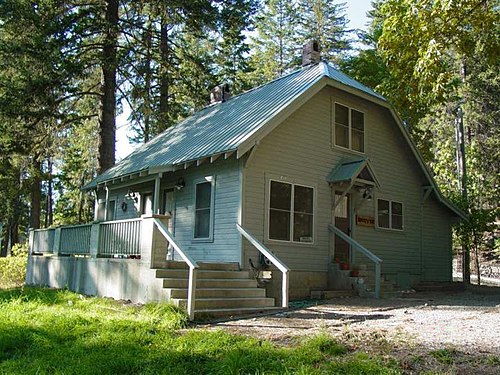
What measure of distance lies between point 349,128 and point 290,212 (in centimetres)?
365

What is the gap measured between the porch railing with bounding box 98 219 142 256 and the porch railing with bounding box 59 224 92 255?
929 mm

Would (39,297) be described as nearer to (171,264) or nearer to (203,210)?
(171,264)

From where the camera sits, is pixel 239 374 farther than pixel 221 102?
No

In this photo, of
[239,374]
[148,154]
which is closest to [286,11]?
[148,154]

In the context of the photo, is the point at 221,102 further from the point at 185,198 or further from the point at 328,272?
the point at 328,272

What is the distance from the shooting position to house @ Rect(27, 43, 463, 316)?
425 inches

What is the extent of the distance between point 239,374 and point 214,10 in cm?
1559

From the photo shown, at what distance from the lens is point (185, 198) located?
13.4m

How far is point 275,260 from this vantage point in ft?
32.6

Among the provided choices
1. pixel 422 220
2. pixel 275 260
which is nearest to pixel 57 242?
pixel 275 260

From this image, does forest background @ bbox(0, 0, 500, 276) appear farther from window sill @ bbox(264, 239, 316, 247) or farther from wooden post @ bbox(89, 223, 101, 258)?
wooden post @ bbox(89, 223, 101, 258)

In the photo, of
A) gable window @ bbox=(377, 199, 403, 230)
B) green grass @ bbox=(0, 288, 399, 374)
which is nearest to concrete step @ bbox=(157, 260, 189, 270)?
green grass @ bbox=(0, 288, 399, 374)

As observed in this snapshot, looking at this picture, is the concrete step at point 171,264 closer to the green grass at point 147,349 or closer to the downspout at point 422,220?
the green grass at point 147,349

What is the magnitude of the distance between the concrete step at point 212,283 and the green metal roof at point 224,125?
290 cm
